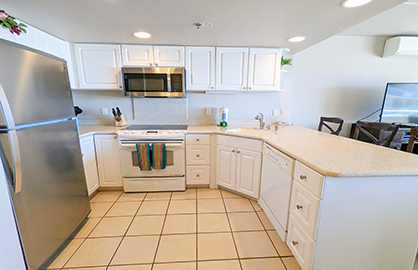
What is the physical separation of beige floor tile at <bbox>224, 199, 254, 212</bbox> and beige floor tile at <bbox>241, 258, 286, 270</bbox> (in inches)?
24.8

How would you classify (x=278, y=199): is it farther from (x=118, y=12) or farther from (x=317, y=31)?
(x=118, y=12)

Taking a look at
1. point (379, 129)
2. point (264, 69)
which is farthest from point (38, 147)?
point (379, 129)

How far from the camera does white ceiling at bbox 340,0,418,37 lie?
1.96 meters

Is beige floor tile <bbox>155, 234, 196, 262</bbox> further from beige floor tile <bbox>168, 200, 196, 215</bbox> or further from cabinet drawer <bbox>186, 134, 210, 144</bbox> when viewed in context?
cabinet drawer <bbox>186, 134, 210, 144</bbox>

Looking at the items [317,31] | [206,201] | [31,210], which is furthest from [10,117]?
[317,31]

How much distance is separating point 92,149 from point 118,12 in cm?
163

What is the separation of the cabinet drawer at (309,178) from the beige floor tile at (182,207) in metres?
1.26

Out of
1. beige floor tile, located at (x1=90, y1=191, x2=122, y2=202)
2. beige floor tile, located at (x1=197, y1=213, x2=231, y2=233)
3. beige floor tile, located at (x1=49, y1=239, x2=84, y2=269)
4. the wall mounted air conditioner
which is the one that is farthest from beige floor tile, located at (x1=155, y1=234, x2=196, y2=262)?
the wall mounted air conditioner

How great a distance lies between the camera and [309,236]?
1.11 metres

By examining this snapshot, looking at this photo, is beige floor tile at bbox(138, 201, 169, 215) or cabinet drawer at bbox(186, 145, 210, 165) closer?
beige floor tile at bbox(138, 201, 169, 215)

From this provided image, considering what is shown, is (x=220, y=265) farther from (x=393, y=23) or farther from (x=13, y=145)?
(x=393, y=23)

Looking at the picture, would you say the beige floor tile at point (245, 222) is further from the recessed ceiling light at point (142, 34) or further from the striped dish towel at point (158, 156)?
the recessed ceiling light at point (142, 34)

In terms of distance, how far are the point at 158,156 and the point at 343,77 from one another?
3413mm

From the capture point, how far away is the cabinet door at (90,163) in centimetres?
200
